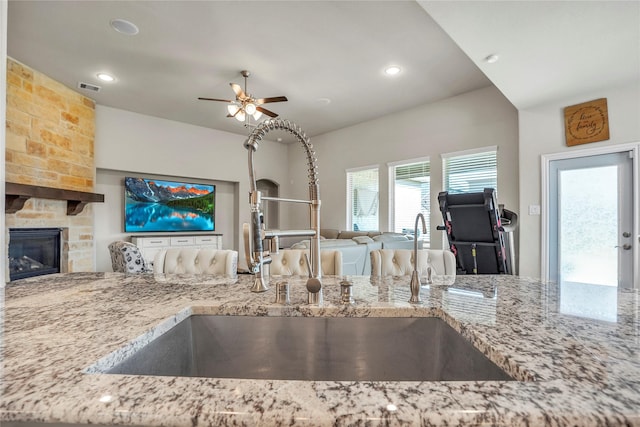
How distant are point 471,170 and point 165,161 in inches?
207

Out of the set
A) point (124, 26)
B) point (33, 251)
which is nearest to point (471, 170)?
point (124, 26)

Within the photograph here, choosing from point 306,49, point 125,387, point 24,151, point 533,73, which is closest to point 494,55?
point 533,73

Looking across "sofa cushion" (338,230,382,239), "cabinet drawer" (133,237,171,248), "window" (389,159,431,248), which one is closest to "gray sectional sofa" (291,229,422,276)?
"window" (389,159,431,248)

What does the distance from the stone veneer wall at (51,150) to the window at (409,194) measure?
4997 millimetres

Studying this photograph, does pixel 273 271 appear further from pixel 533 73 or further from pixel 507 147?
pixel 507 147

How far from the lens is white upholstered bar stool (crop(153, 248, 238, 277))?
5.86 ft

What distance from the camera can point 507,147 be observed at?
4.20m

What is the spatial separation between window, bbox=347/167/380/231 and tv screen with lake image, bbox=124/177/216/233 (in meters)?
2.92

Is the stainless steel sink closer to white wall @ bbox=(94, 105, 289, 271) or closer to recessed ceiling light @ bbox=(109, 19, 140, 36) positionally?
recessed ceiling light @ bbox=(109, 19, 140, 36)

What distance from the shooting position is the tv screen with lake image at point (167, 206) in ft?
18.0

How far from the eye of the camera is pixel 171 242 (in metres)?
5.80

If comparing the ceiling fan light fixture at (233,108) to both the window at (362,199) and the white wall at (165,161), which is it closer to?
the white wall at (165,161)

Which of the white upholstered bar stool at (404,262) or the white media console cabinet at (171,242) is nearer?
the white upholstered bar stool at (404,262)

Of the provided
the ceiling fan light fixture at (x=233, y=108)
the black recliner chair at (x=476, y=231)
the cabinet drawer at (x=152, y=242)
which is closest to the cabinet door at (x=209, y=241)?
the cabinet drawer at (x=152, y=242)
